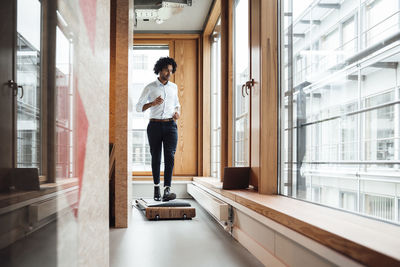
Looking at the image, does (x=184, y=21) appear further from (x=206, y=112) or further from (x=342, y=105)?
(x=342, y=105)

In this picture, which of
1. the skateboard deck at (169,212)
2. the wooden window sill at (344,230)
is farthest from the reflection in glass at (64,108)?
the skateboard deck at (169,212)

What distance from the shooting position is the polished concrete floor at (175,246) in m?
1.81

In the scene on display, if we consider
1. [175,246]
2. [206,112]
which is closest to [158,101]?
[175,246]

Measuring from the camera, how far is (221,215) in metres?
2.49

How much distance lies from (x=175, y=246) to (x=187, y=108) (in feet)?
11.5

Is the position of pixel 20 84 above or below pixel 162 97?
below

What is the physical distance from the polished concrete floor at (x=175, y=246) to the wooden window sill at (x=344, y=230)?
16.9 inches

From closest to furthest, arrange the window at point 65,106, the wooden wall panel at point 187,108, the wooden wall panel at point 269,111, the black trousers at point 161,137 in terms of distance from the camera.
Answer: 1. the window at point 65,106
2. the wooden wall panel at point 269,111
3. the black trousers at point 161,137
4. the wooden wall panel at point 187,108

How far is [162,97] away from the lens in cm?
363

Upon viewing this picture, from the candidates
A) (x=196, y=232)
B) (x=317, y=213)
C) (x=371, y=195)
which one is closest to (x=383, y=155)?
(x=371, y=195)

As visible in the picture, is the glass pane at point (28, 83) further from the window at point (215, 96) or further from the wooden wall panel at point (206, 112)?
the wooden wall panel at point (206, 112)

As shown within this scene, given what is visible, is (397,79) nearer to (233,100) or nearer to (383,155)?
(383,155)

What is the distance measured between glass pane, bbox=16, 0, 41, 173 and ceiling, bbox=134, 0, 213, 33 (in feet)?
14.1

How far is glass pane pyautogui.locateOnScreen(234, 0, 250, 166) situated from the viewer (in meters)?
3.30
